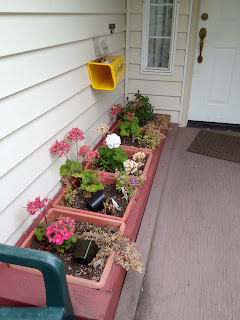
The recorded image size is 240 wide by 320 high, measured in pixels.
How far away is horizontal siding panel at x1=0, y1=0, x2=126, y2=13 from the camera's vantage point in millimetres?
1270

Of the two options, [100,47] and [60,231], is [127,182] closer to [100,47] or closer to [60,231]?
[60,231]

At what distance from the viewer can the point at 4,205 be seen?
1395 millimetres

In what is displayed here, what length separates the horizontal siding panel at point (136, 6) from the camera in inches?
120

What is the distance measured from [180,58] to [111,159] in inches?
64.7

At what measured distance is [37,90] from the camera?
5.08ft

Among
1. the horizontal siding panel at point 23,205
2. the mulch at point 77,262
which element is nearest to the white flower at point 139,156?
the horizontal siding panel at point 23,205

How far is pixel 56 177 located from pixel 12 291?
0.80 metres

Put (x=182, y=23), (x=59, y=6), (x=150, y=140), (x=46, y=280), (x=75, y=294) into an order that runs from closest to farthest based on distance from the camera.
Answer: (x=46, y=280) < (x=75, y=294) < (x=59, y=6) < (x=150, y=140) < (x=182, y=23)

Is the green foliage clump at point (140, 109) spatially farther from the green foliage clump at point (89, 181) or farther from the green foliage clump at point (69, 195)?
the green foliage clump at point (69, 195)

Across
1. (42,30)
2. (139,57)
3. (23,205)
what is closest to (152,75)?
(139,57)

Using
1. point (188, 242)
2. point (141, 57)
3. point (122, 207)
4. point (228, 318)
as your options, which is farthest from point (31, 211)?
point (141, 57)

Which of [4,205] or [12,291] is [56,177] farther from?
[12,291]

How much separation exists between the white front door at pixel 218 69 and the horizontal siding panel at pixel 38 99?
1.82m

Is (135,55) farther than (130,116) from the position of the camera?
Yes
